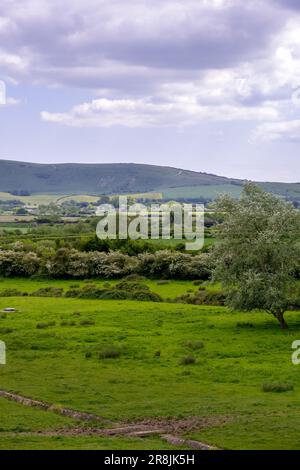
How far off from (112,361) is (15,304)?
27.9 metres

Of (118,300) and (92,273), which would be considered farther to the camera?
(92,273)

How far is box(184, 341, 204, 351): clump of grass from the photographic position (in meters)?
46.5

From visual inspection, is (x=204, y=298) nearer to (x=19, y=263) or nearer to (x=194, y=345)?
(x=194, y=345)

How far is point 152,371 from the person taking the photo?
132ft

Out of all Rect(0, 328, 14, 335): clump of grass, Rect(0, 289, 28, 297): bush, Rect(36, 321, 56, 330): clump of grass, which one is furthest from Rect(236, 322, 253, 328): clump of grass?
Rect(0, 289, 28, 297): bush

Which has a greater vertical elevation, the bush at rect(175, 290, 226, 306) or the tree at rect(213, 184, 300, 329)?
the tree at rect(213, 184, 300, 329)

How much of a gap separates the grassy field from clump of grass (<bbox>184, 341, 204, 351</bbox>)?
0.30 feet

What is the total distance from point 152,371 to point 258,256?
15.4 meters

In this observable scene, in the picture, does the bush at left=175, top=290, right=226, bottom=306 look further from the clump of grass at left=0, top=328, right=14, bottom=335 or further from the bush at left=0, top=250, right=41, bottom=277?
the bush at left=0, top=250, right=41, bottom=277

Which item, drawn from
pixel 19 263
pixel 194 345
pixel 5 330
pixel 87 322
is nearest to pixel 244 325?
pixel 194 345

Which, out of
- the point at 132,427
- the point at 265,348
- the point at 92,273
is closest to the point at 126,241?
the point at 92,273

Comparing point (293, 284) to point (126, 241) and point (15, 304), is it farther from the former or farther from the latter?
point (126, 241)

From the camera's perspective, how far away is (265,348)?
45.9 metres

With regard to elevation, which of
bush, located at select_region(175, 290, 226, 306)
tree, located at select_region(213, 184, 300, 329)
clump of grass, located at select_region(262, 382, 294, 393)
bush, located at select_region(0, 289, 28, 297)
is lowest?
bush, located at select_region(0, 289, 28, 297)
